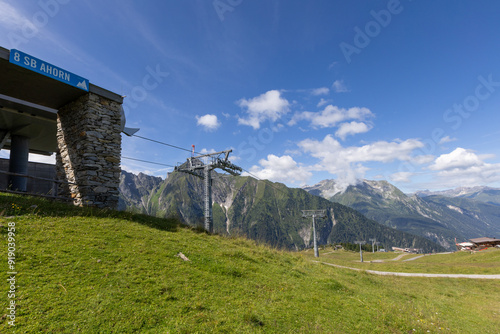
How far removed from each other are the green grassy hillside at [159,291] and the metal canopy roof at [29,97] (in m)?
7.04

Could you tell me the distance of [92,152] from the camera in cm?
1430

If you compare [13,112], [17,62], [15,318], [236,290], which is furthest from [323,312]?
[13,112]

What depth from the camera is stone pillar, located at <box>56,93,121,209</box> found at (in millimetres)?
14164

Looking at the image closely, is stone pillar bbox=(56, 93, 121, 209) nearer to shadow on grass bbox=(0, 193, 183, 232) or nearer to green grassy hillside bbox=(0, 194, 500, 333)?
shadow on grass bbox=(0, 193, 183, 232)

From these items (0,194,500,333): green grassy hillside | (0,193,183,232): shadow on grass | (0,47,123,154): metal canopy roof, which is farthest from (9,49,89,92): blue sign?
(0,194,500,333): green grassy hillside

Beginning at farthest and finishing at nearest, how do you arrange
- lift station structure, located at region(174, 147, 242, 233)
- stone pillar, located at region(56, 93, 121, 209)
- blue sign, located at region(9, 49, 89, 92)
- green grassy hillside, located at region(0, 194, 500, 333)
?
1. lift station structure, located at region(174, 147, 242, 233)
2. stone pillar, located at region(56, 93, 121, 209)
3. blue sign, located at region(9, 49, 89, 92)
4. green grassy hillside, located at region(0, 194, 500, 333)

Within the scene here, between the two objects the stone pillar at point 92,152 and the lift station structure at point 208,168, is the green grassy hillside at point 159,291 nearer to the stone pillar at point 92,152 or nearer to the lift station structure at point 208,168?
the stone pillar at point 92,152

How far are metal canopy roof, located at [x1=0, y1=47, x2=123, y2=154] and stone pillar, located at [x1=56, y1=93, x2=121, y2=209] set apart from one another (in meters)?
0.75

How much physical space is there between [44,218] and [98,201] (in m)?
4.57

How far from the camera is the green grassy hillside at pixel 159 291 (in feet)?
17.3

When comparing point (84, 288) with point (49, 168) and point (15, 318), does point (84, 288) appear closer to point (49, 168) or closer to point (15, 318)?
point (15, 318)

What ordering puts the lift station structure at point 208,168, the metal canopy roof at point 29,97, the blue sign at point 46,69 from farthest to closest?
the lift station structure at point 208,168 → the metal canopy roof at point 29,97 → the blue sign at point 46,69

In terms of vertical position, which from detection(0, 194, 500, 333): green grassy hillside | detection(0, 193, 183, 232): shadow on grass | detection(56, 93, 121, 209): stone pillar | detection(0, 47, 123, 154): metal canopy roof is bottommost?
detection(0, 194, 500, 333): green grassy hillside

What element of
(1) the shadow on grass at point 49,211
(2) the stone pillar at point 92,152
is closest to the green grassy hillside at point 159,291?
(1) the shadow on grass at point 49,211
